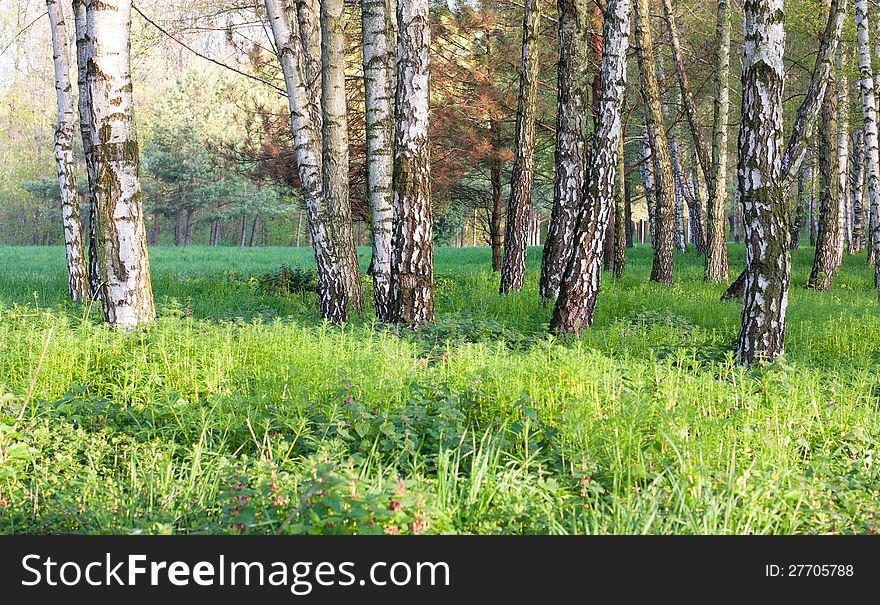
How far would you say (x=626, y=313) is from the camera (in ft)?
38.0

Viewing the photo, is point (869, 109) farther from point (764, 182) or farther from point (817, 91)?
point (764, 182)

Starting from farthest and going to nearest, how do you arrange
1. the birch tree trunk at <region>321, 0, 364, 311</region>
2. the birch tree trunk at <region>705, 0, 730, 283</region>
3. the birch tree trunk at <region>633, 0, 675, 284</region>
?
the birch tree trunk at <region>705, 0, 730, 283</region>, the birch tree trunk at <region>633, 0, 675, 284</region>, the birch tree trunk at <region>321, 0, 364, 311</region>

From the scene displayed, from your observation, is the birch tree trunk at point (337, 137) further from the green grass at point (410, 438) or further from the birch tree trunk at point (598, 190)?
the birch tree trunk at point (598, 190)

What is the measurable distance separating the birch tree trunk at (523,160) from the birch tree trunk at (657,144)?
2.60 meters

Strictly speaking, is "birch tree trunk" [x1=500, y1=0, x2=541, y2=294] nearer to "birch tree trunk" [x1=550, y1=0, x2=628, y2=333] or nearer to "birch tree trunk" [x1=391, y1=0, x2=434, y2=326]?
"birch tree trunk" [x1=550, y1=0, x2=628, y2=333]

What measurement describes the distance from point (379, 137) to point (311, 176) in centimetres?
124

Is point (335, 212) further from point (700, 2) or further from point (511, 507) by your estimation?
point (700, 2)

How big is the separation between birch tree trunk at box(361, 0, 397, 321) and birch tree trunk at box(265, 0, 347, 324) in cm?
94

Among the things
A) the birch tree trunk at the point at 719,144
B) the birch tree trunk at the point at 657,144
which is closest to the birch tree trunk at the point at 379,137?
the birch tree trunk at the point at 657,144

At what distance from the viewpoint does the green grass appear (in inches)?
144

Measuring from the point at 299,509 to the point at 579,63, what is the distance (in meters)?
9.57

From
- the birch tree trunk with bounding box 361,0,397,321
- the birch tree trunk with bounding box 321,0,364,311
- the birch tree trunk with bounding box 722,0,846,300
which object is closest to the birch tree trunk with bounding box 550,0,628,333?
the birch tree trunk with bounding box 361,0,397,321

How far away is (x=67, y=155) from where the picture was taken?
13.5 m

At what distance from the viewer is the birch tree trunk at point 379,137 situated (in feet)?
33.1
